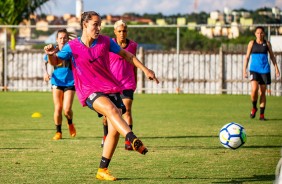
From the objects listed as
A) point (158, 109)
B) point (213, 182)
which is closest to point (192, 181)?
point (213, 182)

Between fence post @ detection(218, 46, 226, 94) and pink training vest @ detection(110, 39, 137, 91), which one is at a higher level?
pink training vest @ detection(110, 39, 137, 91)

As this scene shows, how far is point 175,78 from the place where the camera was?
32.9 m

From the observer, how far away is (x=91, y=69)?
9.64 m

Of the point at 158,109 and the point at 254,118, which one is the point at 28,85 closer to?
the point at 158,109

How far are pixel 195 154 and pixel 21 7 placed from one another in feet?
95.4

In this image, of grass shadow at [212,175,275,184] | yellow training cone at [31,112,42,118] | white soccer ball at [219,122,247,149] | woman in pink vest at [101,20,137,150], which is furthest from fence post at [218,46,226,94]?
grass shadow at [212,175,275,184]

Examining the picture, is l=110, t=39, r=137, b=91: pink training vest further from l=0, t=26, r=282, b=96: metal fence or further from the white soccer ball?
l=0, t=26, r=282, b=96: metal fence

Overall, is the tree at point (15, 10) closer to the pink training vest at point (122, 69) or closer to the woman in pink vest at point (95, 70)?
the pink training vest at point (122, 69)

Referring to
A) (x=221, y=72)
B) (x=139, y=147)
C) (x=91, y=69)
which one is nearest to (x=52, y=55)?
(x=91, y=69)

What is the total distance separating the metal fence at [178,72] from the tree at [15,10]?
6.25 m

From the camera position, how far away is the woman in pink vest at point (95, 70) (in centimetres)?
952

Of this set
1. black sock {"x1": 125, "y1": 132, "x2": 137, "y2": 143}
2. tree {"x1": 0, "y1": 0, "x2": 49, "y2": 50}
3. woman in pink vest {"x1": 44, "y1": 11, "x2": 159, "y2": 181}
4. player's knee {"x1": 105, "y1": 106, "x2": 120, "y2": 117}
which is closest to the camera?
black sock {"x1": 125, "y1": 132, "x2": 137, "y2": 143}

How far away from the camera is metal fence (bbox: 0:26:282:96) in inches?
1267

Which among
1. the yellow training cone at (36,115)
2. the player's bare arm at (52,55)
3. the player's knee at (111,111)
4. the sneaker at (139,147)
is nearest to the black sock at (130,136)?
the sneaker at (139,147)
